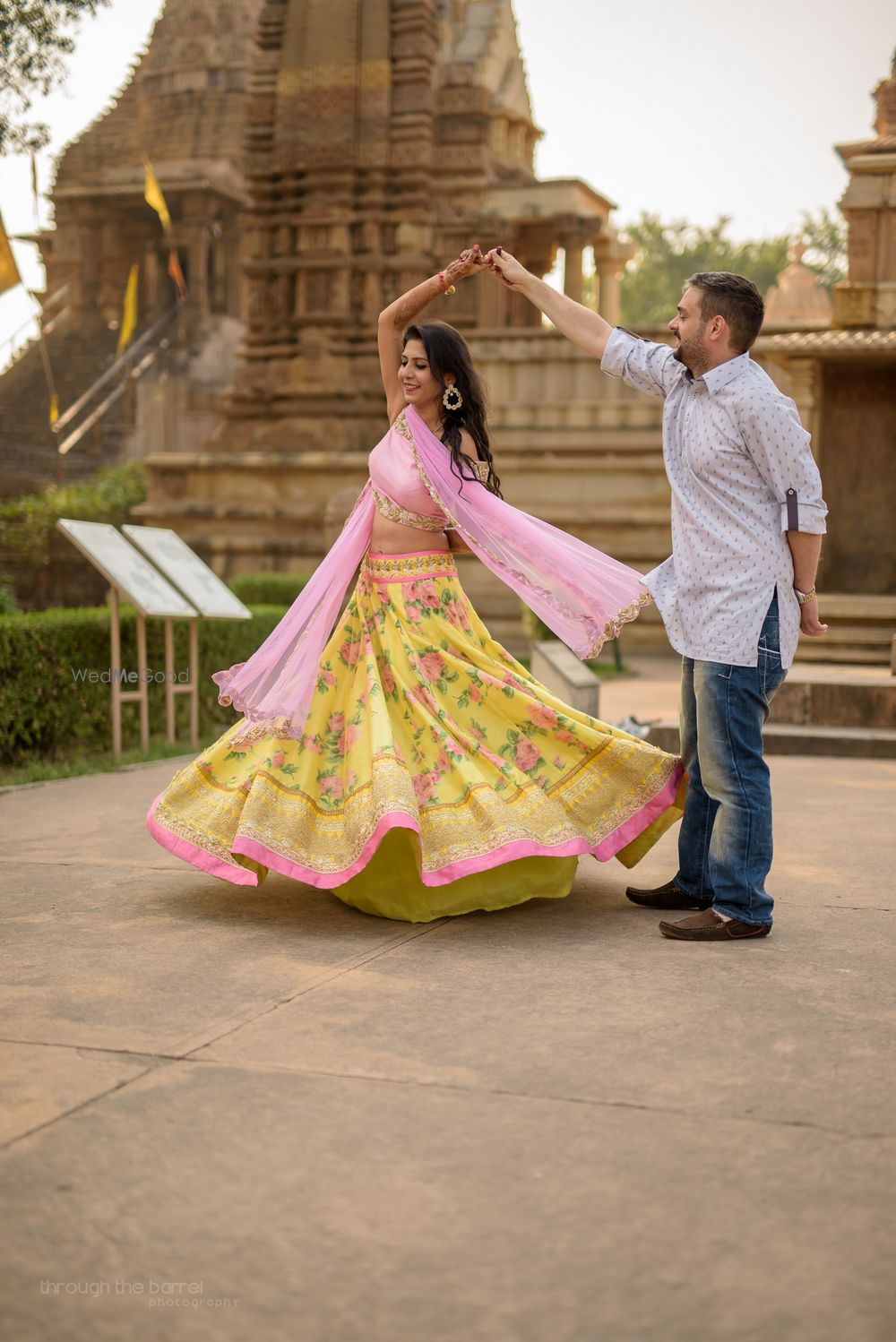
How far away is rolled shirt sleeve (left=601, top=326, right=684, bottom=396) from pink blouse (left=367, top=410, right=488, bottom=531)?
619mm

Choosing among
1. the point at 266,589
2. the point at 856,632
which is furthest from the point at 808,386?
the point at 266,589

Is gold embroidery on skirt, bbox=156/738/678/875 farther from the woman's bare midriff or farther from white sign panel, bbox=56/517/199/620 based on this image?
white sign panel, bbox=56/517/199/620

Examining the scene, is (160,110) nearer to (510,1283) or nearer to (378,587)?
(378,587)

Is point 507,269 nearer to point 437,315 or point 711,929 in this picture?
point 711,929

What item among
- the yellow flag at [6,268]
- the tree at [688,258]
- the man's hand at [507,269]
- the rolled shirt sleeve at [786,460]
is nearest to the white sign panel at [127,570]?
the man's hand at [507,269]

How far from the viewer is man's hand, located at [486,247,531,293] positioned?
436cm

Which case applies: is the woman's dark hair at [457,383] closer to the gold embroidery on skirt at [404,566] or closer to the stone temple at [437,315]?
the gold embroidery on skirt at [404,566]

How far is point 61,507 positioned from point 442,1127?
20.6m

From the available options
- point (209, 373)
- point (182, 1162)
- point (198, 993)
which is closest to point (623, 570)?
point (198, 993)

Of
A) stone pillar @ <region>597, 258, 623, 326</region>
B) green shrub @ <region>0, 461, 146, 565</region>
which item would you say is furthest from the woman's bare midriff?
stone pillar @ <region>597, 258, 623, 326</region>

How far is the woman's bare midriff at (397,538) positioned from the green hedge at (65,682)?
3505 mm

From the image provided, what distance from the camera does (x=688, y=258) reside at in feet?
177

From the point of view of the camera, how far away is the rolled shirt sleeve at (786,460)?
3979 mm

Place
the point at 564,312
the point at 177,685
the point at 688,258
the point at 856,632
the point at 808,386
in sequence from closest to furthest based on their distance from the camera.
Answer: the point at 564,312, the point at 177,685, the point at 856,632, the point at 808,386, the point at 688,258
